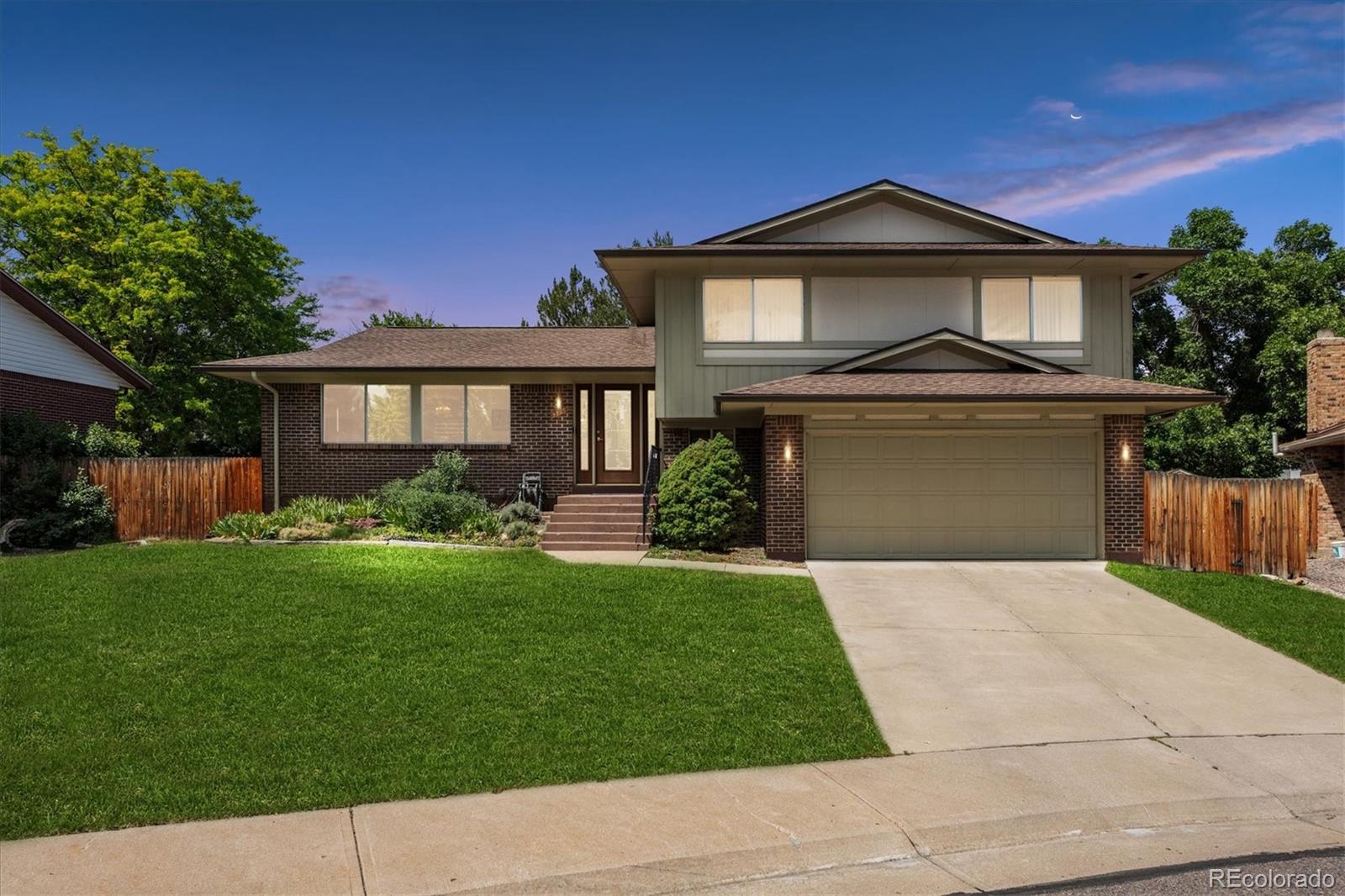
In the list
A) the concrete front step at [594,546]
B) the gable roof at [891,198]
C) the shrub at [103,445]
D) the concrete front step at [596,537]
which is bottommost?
the concrete front step at [594,546]

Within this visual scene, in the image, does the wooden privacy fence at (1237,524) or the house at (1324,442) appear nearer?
the wooden privacy fence at (1237,524)

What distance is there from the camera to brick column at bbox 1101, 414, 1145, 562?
1366 cm

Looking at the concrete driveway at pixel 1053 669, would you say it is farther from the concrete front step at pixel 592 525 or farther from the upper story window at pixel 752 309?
the upper story window at pixel 752 309

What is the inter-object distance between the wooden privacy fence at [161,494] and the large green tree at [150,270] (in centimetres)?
1062

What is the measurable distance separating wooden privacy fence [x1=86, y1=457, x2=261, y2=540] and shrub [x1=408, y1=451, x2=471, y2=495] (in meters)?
3.68

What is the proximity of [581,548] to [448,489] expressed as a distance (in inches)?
144

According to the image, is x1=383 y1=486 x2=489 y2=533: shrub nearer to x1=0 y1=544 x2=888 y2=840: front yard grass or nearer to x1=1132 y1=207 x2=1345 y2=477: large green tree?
x1=0 y1=544 x2=888 y2=840: front yard grass

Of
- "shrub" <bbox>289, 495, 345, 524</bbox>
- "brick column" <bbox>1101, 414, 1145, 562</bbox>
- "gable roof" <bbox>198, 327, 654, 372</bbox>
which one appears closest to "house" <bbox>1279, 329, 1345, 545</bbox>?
"brick column" <bbox>1101, 414, 1145, 562</bbox>

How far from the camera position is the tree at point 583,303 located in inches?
1583

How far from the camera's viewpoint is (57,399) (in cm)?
1911

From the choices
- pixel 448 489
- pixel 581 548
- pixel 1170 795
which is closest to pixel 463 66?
pixel 448 489

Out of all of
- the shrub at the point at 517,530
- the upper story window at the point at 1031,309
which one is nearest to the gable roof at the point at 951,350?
the upper story window at the point at 1031,309

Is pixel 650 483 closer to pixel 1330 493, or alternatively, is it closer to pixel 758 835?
pixel 758 835

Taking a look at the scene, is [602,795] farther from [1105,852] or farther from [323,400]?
[323,400]
